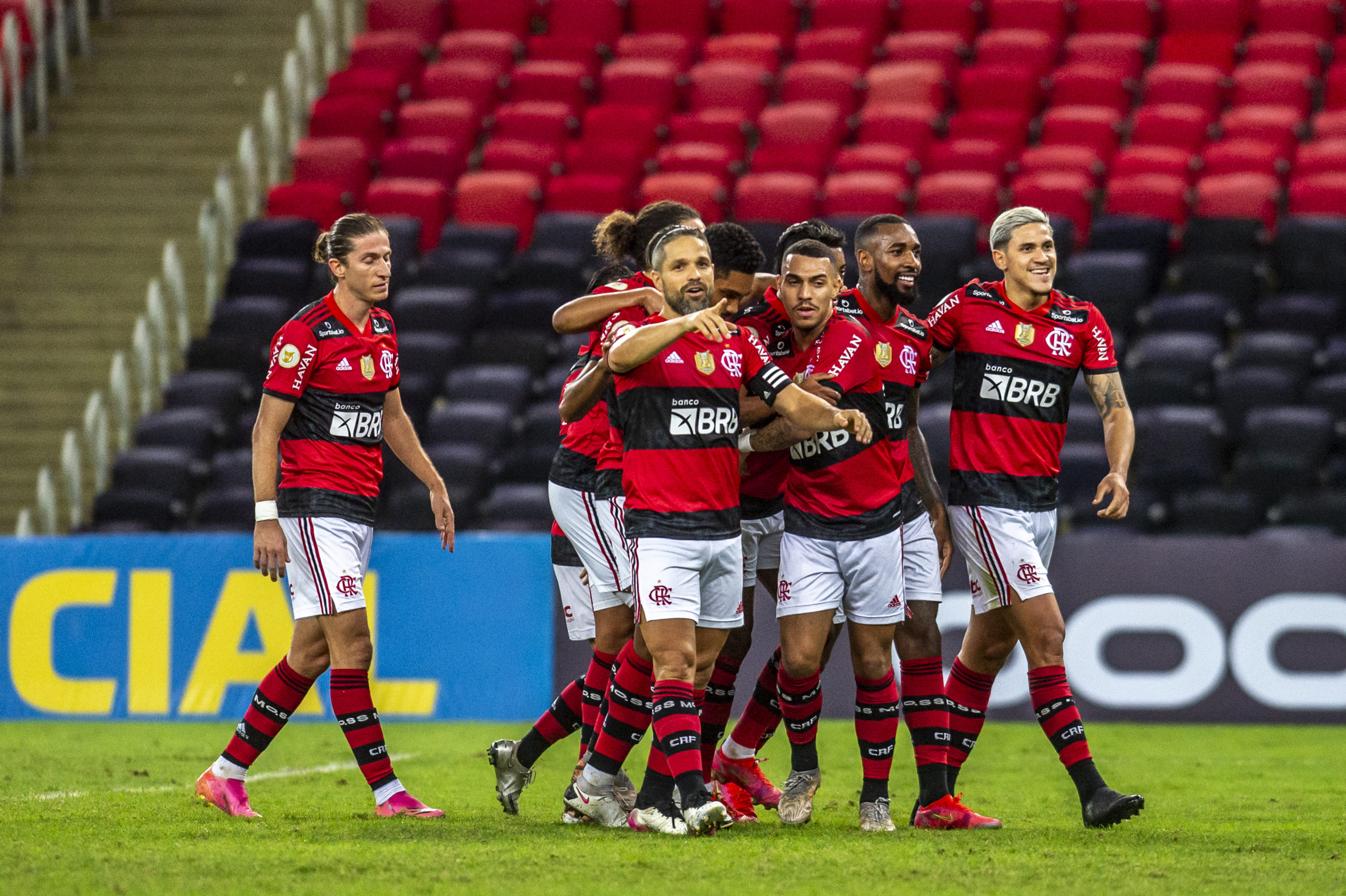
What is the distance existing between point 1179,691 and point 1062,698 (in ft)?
15.6

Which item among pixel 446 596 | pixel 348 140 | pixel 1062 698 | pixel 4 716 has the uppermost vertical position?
pixel 348 140

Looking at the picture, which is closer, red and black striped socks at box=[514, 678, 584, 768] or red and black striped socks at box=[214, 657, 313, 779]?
red and black striped socks at box=[214, 657, 313, 779]

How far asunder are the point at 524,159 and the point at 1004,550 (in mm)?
11220

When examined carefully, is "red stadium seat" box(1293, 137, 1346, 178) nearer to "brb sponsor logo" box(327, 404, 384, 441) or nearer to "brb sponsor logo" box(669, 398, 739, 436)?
"brb sponsor logo" box(669, 398, 739, 436)

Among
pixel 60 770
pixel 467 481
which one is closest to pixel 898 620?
pixel 60 770

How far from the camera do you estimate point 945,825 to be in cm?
633

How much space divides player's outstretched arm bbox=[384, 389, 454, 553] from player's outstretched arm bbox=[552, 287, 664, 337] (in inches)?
40.0

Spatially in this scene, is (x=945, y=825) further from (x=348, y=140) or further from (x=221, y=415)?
(x=348, y=140)

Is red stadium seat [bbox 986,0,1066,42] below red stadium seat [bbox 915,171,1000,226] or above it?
above

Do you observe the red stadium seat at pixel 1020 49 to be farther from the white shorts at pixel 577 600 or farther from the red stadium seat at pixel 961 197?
the white shorts at pixel 577 600

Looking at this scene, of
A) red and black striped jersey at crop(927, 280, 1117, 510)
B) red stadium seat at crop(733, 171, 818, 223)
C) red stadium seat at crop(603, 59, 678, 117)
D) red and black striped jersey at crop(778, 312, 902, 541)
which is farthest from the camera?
red stadium seat at crop(603, 59, 678, 117)

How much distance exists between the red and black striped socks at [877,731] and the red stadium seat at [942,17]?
508 inches

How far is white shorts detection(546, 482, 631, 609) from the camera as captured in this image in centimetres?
653

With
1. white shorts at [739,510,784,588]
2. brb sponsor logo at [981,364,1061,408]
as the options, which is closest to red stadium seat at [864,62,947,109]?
brb sponsor logo at [981,364,1061,408]
